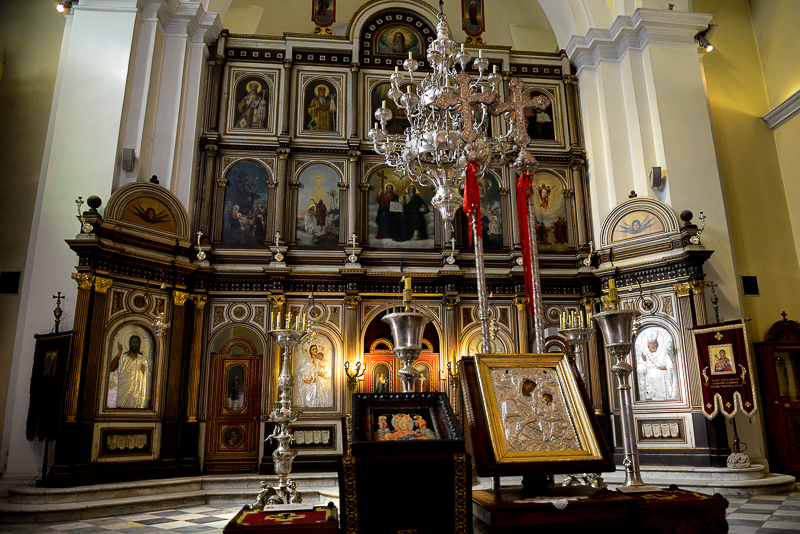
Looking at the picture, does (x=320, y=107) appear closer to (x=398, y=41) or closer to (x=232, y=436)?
(x=398, y=41)

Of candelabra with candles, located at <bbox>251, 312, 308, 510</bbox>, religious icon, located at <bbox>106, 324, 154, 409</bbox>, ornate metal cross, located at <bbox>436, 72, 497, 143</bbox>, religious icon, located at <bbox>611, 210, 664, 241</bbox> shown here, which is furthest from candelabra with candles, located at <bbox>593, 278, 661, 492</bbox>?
religious icon, located at <bbox>106, 324, 154, 409</bbox>

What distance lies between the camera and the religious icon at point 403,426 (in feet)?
12.6

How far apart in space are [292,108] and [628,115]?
6634 mm

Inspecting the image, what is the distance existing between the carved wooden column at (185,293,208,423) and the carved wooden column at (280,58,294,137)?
12.2 feet

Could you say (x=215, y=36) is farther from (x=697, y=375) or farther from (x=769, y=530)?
(x=769, y=530)

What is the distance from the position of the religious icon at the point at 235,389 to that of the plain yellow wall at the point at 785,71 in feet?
32.9

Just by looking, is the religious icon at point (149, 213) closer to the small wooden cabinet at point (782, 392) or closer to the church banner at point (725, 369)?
the church banner at point (725, 369)

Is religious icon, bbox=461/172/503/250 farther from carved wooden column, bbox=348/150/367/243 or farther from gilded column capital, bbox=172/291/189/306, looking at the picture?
gilded column capital, bbox=172/291/189/306

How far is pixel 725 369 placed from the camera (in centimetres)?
895

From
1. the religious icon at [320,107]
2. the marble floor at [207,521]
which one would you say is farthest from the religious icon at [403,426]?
the religious icon at [320,107]

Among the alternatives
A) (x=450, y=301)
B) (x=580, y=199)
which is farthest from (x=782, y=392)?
(x=450, y=301)

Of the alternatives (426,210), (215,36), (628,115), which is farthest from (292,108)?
(628,115)

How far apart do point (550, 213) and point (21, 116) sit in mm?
10112

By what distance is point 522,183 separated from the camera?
19.7 ft
